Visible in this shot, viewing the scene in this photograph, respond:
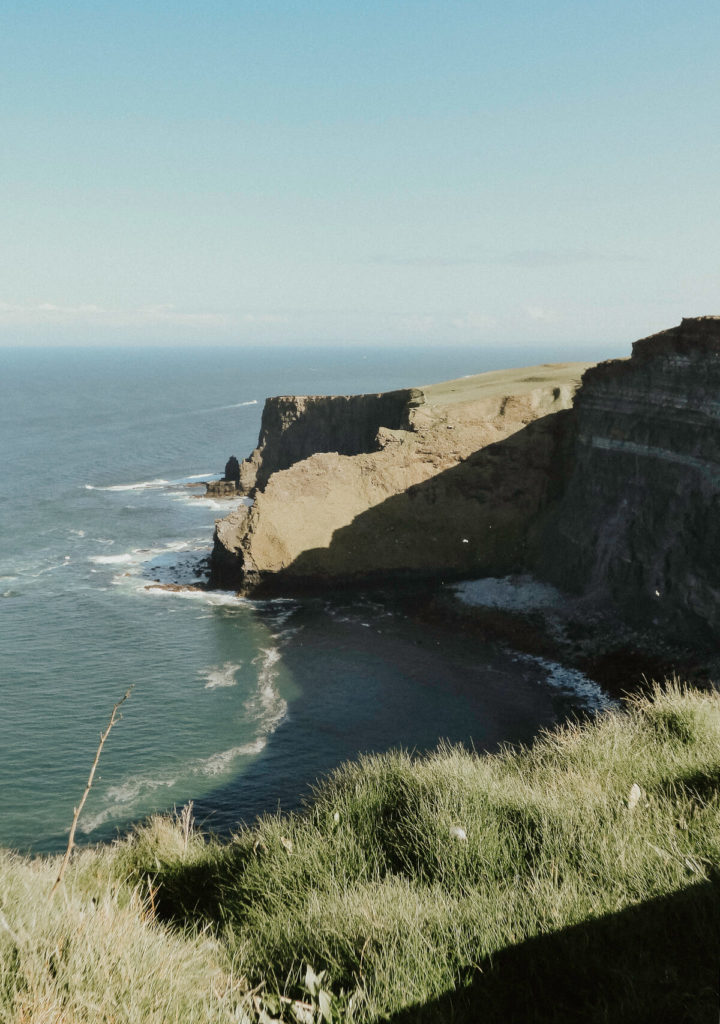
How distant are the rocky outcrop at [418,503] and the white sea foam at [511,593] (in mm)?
2437

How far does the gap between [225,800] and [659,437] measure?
28.6 m

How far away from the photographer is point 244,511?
172 feet

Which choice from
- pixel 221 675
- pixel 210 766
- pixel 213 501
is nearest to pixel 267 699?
pixel 221 675

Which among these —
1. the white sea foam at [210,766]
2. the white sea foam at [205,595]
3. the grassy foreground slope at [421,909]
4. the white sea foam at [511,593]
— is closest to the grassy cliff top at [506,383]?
the white sea foam at [511,593]

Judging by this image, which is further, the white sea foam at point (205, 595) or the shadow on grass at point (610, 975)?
the white sea foam at point (205, 595)

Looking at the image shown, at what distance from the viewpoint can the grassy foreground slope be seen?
26.8 feet

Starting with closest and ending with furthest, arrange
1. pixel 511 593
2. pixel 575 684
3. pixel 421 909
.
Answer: pixel 421 909 < pixel 575 684 < pixel 511 593

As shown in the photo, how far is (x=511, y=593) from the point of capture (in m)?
47.4

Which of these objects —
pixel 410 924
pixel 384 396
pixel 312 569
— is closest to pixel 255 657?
pixel 312 569

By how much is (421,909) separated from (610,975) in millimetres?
2363

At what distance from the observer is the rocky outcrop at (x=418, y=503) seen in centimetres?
5047

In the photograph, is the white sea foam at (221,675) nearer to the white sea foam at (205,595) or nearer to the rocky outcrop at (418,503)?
the white sea foam at (205,595)

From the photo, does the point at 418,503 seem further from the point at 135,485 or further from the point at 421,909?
the point at 135,485

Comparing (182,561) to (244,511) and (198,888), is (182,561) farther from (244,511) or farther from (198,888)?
(198,888)
